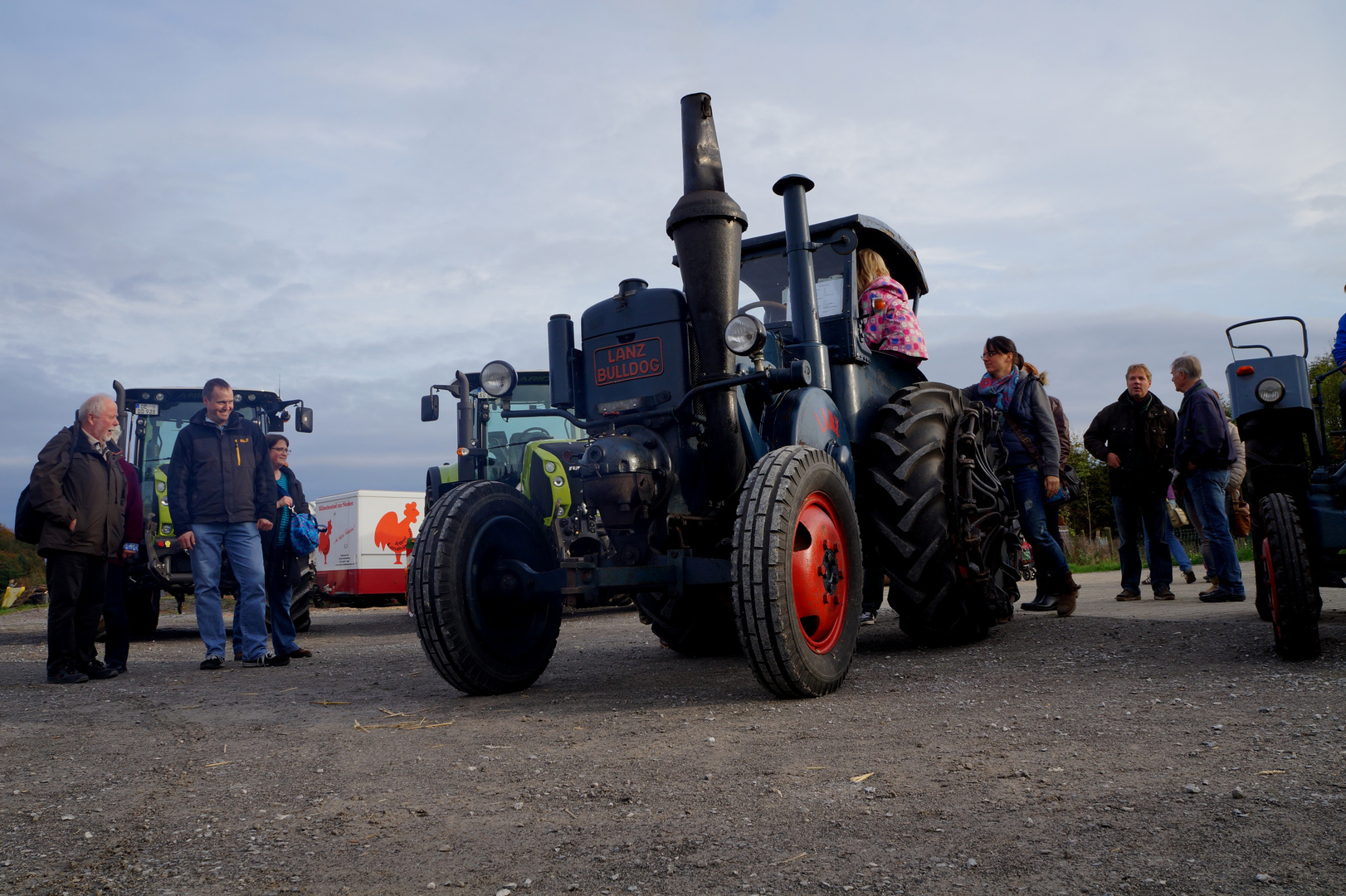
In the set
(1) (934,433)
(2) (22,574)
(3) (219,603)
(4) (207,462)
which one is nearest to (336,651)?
(3) (219,603)

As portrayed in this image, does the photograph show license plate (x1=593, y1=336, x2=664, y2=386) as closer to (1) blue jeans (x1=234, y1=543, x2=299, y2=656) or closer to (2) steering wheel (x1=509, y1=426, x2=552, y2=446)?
(1) blue jeans (x1=234, y1=543, x2=299, y2=656)

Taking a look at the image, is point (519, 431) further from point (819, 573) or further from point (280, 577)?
point (819, 573)

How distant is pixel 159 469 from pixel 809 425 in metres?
9.50

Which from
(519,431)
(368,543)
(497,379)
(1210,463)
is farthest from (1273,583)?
(368,543)

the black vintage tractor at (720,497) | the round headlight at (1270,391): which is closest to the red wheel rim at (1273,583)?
the round headlight at (1270,391)

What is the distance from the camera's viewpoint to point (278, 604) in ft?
23.1

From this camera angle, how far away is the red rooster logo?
52.4 feet

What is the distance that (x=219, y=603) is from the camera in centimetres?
668

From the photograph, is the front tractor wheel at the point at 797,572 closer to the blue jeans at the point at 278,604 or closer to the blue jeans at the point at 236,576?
the blue jeans at the point at 236,576

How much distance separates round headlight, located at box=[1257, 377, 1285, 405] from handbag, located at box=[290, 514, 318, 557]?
6347 millimetres

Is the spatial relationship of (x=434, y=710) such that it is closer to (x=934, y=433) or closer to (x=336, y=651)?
(x=934, y=433)

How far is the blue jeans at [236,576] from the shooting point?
6.44 meters

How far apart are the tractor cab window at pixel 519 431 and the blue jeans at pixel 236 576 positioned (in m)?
4.56

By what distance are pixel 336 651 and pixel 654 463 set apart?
4.80 m
